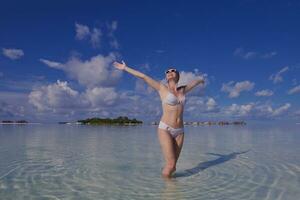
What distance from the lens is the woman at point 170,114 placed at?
26.9 feet

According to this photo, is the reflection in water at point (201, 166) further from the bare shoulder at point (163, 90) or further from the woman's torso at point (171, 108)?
Result: the bare shoulder at point (163, 90)

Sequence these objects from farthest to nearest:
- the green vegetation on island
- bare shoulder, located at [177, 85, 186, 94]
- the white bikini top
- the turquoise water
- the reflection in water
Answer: the green vegetation on island → the reflection in water → bare shoulder, located at [177, 85, 186, 94] → the white bikini top → the turquoise water

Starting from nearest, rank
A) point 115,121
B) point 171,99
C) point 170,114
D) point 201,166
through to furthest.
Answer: point 171,99 < point 170,114 < point 201,166 < point 115,121

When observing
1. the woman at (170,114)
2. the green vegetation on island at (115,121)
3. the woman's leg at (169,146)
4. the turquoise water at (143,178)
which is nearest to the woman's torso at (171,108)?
the woman at (170,114)

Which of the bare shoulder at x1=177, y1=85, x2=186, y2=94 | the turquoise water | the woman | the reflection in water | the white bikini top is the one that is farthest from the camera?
the reflection in water

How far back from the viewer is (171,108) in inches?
321

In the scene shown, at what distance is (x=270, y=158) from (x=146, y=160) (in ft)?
15.1

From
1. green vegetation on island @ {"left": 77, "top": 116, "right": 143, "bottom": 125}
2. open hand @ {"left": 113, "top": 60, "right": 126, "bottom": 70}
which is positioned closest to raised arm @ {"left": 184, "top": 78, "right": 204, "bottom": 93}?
open hand @ {"left": 113, "top": 60, "right": 126, "bottom": 70}

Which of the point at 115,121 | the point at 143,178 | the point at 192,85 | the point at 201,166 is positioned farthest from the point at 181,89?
the point at 115,121

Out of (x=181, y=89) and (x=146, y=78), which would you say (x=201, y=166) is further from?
(x=146, y=78)

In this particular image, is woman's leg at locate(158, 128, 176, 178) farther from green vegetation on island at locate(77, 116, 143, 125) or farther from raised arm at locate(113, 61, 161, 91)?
green vegetation on island at locate(77, 116, 143, 125)

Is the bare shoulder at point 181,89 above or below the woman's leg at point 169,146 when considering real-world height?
above

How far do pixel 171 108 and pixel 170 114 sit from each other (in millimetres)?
151

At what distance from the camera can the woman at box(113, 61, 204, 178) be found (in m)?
8.19
